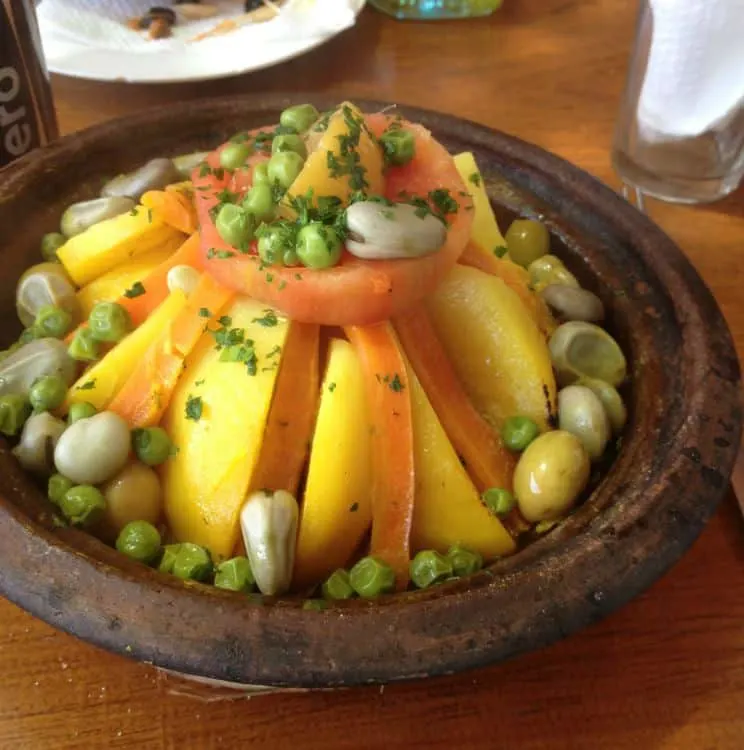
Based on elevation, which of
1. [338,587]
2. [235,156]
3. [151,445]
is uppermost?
[235,156]

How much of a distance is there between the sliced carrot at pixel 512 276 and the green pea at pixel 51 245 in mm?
648

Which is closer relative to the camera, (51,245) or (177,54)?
(51,245)

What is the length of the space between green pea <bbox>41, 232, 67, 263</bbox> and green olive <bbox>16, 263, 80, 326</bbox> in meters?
0.04

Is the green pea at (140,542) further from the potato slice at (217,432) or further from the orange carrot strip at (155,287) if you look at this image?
the orange carrot strip at (155,287)

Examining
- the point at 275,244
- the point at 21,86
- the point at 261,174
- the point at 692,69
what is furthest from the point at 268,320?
the point at 692,69

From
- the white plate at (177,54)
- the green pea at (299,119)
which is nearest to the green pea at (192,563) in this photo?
the green pea at (299,119)

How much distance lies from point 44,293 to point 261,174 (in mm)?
404

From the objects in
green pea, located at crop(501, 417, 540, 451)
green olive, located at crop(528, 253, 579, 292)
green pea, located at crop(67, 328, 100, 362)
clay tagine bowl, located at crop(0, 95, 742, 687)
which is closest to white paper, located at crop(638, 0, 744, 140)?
clay tagine bowl, located at crop(0, 95, 742, 687)

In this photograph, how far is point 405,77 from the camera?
7.64 feet

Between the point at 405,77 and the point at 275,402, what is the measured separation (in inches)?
61.3

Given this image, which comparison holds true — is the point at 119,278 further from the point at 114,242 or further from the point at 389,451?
the point at 389,451

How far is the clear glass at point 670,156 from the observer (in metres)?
1.83

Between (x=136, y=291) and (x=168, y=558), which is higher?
(x=136, y=291)

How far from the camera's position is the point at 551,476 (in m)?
1.09
